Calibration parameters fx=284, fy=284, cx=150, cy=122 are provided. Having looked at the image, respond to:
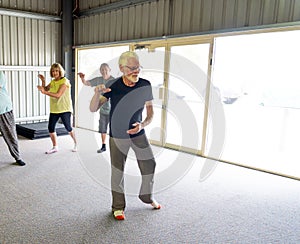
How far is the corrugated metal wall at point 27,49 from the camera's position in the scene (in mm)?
6309

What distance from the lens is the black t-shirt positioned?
249 cm

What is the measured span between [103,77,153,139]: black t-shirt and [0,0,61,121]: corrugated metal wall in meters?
4.78

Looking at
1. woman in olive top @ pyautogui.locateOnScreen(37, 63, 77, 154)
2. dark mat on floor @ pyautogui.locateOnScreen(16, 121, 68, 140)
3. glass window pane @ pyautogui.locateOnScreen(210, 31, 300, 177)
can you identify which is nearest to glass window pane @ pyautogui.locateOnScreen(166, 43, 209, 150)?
glass window pane @ pyautogui.locateOnScreen(210, 31, 300, 177)

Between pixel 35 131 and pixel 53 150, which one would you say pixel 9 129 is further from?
pixel 35 131

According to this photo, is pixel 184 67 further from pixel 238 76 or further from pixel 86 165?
pixel 86 165

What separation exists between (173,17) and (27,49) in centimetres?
370

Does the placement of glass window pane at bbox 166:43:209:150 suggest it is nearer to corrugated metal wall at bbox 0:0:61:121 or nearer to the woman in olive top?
the woman in olive top

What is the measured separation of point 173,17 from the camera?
4895mm

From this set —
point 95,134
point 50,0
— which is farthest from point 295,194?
point 50,0

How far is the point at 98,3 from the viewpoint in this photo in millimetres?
6438

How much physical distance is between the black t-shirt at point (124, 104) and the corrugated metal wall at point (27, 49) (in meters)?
4.78

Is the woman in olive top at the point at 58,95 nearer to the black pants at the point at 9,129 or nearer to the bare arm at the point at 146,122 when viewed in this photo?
the black pants at the point at 9,129

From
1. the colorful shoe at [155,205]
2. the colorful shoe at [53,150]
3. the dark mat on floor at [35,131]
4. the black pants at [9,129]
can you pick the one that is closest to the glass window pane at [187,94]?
the colorful shoe at [53,150]

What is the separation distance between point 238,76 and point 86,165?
3186 mm
